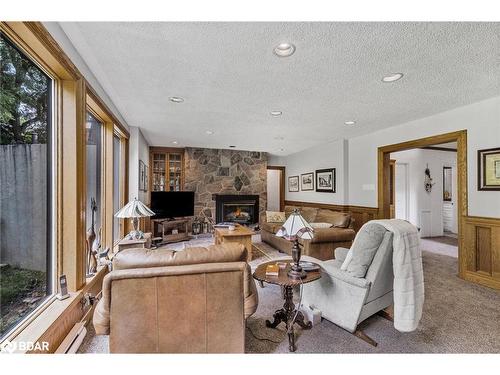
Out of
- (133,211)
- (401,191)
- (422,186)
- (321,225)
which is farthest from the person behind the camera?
(401,191)

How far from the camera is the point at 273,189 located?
28.9 feet

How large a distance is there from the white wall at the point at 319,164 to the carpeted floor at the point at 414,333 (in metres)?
3.11

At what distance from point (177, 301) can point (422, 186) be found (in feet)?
22.7

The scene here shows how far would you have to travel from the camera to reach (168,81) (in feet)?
8.03

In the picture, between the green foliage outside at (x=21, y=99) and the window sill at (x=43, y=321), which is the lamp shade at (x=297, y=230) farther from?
the green foliage outside at (x=21, y=99)

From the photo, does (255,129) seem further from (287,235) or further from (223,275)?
(223,275)

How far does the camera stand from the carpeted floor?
176cm

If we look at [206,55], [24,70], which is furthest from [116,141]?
[206,55]

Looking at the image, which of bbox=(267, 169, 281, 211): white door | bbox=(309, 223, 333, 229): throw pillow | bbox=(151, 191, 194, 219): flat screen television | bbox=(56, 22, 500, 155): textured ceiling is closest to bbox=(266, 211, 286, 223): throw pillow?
bbox=(309, 223, 333, 229): throw pillow

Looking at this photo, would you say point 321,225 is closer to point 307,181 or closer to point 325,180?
point 325,180

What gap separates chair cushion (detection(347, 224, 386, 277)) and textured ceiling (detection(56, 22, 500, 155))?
1.45 metres

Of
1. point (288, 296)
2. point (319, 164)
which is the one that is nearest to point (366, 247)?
point (288, 296)

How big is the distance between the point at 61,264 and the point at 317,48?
267 centimetres

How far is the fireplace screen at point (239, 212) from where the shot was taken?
6.82 metres
